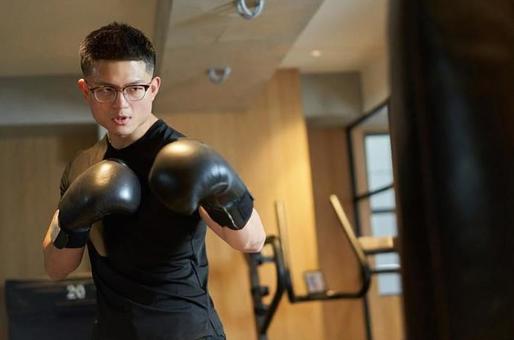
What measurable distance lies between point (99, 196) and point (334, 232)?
18.2 feet

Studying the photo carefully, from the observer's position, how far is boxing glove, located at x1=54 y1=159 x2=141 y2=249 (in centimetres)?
145

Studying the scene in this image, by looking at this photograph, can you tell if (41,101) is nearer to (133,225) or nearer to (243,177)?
(243,177)

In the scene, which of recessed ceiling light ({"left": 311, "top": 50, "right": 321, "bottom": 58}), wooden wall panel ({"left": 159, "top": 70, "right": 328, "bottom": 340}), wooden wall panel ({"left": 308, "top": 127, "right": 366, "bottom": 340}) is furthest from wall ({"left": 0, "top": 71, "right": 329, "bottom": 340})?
wooden wall panel ({"left": 308, "top": 127, "right": 366, "bottom": 340})

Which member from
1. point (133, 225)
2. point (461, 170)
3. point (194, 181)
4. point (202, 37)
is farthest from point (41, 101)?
point (461, 170)

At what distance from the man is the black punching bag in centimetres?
105

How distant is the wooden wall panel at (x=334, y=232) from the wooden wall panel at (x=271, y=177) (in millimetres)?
954

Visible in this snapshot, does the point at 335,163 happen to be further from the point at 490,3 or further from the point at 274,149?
the point at 490,3

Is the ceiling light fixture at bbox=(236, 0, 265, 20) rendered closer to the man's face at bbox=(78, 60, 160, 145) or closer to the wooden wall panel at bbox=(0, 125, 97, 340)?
the man's face at bbox=(78, 60, 160, 145)

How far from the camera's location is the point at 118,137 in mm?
1690

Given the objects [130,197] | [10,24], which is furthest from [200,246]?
[10,24]

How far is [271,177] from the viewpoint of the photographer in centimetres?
586

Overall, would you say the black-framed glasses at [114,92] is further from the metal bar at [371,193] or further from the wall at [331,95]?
the metal bar at [371,193]

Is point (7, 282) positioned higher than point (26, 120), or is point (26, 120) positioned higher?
point (26, 120)

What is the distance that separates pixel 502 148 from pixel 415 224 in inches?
2.4
